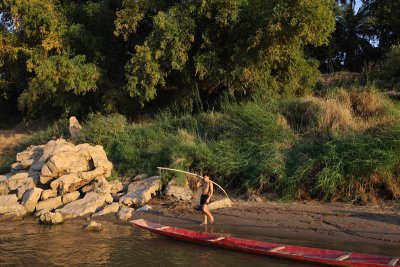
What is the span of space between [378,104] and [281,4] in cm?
497

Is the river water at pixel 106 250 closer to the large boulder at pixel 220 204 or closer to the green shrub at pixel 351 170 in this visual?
the large boulder at pixel 220 204

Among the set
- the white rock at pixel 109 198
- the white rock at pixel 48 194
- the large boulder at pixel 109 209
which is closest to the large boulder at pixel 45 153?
the white rock at pixel 48 194

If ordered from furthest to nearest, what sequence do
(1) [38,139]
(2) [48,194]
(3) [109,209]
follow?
(1) [38,139] → (2) [48,194] → (3) [109,209]

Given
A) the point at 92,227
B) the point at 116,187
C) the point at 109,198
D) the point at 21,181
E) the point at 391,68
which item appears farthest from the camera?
the point at 391,68

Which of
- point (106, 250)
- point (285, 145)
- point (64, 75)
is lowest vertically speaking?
point (106, 250)

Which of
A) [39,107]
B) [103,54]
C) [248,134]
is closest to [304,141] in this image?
[248,134]

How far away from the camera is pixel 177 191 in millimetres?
13398

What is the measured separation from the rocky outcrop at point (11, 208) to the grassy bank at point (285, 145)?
3423 millimetres

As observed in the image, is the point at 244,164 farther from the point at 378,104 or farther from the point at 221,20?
the point at 221,20

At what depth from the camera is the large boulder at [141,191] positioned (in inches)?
516

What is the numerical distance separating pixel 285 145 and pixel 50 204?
6.89 m

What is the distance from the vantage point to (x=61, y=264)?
343 inches

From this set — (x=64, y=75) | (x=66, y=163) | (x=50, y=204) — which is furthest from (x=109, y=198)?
(x=64, y=75)

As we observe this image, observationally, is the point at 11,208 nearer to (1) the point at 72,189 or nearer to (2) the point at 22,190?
(2) the point at 22,190
